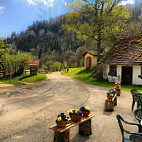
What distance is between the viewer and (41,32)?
141125 mm

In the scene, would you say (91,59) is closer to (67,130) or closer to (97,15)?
(97,15)

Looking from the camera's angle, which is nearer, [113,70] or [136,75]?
[136,75]

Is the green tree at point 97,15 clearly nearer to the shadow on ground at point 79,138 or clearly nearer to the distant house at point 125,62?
the distant house at point 125,62

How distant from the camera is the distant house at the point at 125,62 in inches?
740

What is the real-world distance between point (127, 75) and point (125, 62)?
2.08 m

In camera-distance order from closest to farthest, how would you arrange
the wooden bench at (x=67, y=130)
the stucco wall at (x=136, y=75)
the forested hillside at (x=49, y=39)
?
the wooden bench at (x=67, y=130) → the stucco wall at (x=136, y=75) → the forested hillside at (x=49, y=39)

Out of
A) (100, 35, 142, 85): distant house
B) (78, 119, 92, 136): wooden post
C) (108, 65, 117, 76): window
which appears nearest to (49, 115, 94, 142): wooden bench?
(78, 119, 92, 136): wooden post

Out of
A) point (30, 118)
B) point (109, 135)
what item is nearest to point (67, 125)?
point (109, 135)

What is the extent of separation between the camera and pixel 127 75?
1997cm

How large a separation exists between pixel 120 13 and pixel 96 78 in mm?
14808

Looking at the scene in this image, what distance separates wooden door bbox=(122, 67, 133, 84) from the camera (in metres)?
19.7

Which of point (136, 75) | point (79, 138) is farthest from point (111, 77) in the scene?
point (79, 138)

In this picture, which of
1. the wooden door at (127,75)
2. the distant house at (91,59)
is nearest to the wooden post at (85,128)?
→ the wooden door at (127,75)

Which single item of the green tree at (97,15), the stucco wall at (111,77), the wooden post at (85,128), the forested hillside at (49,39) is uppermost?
the forested hillside at (49,39)
